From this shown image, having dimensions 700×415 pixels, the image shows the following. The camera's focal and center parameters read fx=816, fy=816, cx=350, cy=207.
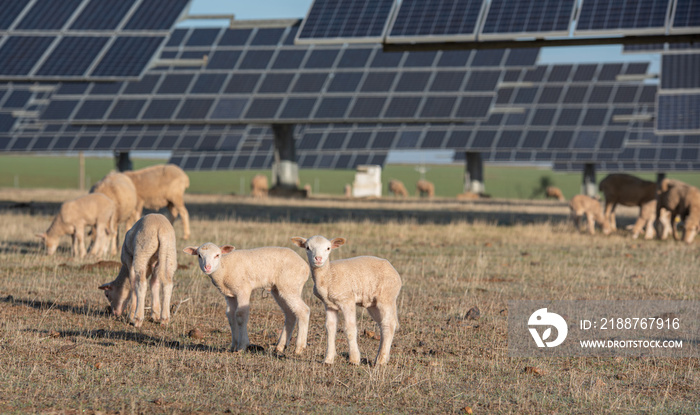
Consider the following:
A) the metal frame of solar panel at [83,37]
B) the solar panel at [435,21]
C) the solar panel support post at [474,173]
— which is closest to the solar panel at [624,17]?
the solar panel at [435,21]

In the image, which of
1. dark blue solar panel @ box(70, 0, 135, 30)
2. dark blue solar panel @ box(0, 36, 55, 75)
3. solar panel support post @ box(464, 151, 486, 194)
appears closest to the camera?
dark blue solar panel @ box(0, 36, 55, 75)

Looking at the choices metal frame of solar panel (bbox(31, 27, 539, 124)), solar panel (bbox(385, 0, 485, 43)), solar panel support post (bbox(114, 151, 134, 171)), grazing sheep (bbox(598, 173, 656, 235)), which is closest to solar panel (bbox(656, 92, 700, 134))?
metal frame of solar panel (bbox(31, 27, 539, 124))

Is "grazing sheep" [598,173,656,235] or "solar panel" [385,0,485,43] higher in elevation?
"solar panel" [385,0,485,43]

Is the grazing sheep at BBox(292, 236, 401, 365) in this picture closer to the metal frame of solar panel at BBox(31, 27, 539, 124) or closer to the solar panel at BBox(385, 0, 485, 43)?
the solar panel at BBox(385, 0, 485, 43)

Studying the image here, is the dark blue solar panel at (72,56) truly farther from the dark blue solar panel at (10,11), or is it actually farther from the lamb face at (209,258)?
the lamb face at (209,258)

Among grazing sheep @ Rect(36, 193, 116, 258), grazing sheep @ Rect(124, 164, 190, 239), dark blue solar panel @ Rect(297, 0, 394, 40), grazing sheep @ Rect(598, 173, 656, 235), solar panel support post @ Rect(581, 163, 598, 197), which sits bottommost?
grazing sheep @ Rect(36, 193, 116, 258)

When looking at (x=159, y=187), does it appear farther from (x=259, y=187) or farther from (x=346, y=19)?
(x=259, y=187)

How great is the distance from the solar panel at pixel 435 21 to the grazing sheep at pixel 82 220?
29.1ft

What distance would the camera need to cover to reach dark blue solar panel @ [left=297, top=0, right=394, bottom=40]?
19.9 metres

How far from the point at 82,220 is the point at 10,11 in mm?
16315

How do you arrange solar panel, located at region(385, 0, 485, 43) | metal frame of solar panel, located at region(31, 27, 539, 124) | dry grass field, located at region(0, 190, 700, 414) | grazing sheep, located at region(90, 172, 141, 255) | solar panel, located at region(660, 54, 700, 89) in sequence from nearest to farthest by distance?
dry grass field, located at region(0, 190, 700, 414) < grazing sheep, located at region(90, 172, 141, 255) < solar panel, located at region(385, 0, 485, 43) < metal frame of solar panel, located at region(31, 27, 539, 124) < solar panel, located at region(660, 54, 700, 89)

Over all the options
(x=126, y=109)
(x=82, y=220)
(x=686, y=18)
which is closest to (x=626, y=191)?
(x=686, y=18)

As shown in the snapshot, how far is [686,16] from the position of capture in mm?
17797

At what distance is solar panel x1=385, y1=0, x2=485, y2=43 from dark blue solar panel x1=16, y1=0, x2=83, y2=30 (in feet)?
37.7
